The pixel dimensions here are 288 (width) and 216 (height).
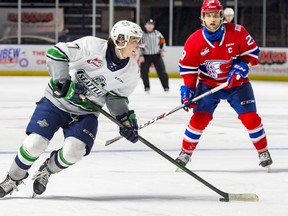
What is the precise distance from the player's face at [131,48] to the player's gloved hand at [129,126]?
12.7 inches

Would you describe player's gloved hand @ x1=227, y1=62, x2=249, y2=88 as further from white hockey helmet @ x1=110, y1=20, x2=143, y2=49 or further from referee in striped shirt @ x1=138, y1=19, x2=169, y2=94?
referee in striped shirt @ x1=138, y1=19, x2=169, y2=94

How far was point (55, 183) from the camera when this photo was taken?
5.07 metres

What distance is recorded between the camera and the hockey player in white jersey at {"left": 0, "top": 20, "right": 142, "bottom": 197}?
14.7 ft

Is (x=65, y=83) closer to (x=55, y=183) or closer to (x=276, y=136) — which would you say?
(x=55, y=183)

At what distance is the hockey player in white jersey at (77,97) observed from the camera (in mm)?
4473

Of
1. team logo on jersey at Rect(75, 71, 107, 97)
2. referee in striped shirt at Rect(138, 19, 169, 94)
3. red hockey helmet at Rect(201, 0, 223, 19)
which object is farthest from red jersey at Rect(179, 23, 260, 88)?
referee in striped shirt at Rect(138, 19, 169, 94)

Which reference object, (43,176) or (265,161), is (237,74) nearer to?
(265,161)

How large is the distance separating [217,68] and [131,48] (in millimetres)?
1400

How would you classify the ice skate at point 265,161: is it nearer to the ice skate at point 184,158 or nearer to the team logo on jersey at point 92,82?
the ice skate at point 184,158

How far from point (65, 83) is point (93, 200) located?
0.57 meters

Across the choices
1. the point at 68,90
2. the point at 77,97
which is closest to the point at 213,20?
the point at 77,97

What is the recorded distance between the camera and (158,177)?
5457mm

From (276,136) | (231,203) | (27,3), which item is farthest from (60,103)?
(27,3)

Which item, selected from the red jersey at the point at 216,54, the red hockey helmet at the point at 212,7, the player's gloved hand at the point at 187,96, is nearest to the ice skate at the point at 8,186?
the player's gloved hand at the point at 187,96
